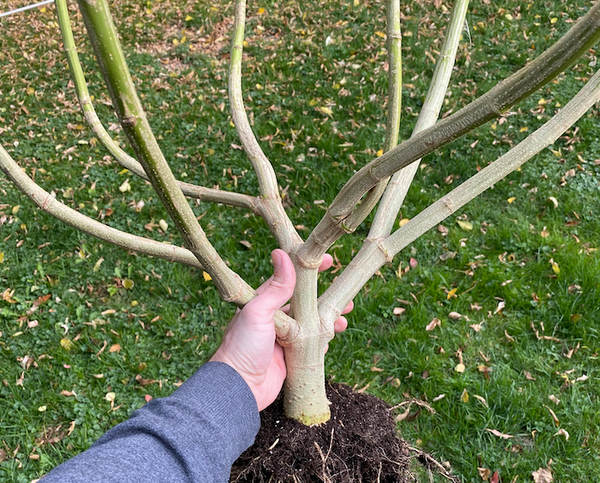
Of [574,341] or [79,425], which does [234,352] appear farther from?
[574,341]

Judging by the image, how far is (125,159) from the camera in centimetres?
157

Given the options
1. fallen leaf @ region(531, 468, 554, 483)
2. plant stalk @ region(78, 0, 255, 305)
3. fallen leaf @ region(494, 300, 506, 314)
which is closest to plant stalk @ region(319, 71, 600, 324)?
plant stalk @ region(78, 0, 255, 305)

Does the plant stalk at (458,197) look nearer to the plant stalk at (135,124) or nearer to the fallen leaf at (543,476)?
the plant stalk at (135,124)

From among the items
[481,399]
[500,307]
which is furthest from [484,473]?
[500,307]

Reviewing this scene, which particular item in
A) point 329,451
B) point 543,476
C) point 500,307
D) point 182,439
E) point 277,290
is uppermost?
point 277,290

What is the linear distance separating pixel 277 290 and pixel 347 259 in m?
1.81

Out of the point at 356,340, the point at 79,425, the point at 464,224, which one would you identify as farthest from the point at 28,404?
the point at 464,224

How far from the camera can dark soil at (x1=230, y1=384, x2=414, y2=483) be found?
1.47 metres

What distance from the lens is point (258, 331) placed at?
4.77 feet

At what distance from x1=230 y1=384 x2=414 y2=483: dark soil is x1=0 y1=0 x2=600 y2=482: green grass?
37.3 inches

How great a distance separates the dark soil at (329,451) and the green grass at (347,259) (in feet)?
3.11

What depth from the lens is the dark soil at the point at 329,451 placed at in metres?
1.47

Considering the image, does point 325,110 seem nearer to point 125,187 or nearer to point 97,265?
point 125,187

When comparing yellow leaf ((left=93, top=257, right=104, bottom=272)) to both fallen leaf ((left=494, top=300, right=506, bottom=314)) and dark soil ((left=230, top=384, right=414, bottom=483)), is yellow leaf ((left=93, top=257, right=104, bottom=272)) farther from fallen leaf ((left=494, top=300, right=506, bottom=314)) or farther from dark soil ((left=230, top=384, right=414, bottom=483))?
fallen leaf ((left=494, top=300, right=506, bottom=314))
